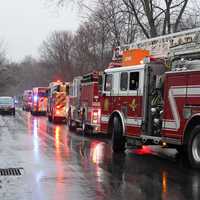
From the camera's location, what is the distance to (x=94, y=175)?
10562 mm

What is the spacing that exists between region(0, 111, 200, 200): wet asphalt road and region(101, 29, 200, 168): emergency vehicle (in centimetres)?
63

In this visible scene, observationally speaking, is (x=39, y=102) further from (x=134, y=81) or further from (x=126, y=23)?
(x=134, y=81)

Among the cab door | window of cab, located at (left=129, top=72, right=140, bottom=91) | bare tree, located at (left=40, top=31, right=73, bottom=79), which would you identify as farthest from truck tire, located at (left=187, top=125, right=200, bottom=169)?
bare tree, located at (left=40, top=31, right=73, bottom=79)

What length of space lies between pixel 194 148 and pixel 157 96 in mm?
2361

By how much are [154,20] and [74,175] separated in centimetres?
2297

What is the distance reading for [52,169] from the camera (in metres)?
11.4

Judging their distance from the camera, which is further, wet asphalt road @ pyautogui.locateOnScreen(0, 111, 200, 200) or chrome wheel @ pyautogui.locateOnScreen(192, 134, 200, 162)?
chrome wheel @ pyautogui.locateOnScreen(192, 134, 200, 162)

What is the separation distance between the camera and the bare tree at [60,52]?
251 ft

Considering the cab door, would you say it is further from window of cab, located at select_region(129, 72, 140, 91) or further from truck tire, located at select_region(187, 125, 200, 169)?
truck tire, located at select_region(187, 125, 200, 169)

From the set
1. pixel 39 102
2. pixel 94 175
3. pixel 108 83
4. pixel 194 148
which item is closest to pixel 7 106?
pixel 39 102

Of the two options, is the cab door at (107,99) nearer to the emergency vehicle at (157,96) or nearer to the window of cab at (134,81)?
the emergency vehicle at (157,96)

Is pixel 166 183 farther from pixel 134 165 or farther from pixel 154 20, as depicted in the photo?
pixel 154 20

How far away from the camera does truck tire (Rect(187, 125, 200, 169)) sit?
11.6m

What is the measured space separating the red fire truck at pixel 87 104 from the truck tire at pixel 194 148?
332 inches
